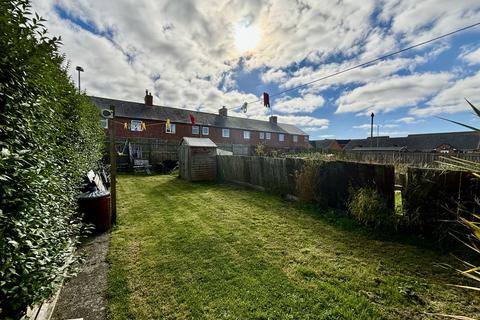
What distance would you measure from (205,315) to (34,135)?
2.37m

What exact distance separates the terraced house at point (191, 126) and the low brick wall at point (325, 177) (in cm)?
969

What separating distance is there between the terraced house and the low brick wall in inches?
381

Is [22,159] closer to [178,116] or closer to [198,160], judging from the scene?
[198,160]

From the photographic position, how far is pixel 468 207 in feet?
11.9

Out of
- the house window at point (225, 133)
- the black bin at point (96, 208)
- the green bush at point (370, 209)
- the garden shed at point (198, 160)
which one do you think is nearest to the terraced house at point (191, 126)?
the house window at point (225, 133)

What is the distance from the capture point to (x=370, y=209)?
4418mm

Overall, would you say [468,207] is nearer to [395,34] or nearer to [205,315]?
[205,315]

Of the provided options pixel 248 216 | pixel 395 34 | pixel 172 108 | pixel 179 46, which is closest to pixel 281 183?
pixel 248 216

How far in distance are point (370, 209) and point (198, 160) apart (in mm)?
8447

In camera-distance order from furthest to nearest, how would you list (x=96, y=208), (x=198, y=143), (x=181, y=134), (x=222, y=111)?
1. (x=222, y=111)
2. (x=181, y=134)
3. (x=198, y=143)
4. (x=96, y=208)

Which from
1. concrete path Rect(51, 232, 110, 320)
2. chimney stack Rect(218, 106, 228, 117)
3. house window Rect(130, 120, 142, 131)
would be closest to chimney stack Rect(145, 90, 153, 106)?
house window Rect(130, 120, 142, 131)

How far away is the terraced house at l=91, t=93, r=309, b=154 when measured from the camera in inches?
863

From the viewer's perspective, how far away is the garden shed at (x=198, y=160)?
36.0 ft

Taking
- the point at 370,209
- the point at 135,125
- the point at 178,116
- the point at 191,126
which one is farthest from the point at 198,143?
the point at 178,116
